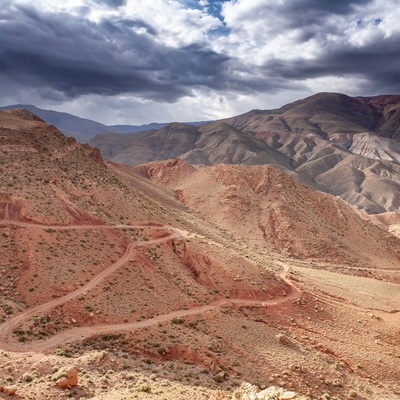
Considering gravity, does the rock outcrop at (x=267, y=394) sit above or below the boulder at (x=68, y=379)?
above

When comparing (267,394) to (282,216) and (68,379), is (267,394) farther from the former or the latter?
(282,216)

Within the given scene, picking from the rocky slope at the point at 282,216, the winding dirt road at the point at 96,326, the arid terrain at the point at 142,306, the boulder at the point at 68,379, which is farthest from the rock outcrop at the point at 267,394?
the rocky slope at the point at 282,216

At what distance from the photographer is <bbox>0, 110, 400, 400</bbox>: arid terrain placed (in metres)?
20.0

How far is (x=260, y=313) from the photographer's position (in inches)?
1199

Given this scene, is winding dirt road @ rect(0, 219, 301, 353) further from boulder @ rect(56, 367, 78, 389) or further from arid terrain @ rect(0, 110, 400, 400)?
boulder @ rect(56, 367, 78, 389)

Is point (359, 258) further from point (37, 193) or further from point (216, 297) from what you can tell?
point (37, 193)

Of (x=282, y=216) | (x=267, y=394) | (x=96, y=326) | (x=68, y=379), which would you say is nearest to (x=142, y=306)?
(x=96, y=326)

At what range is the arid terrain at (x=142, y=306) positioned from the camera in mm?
20016

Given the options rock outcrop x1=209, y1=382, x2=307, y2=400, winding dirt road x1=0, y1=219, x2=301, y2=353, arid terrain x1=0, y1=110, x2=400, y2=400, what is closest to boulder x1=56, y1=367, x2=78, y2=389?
arid terrain x1=0, y1=110, x2=400, y2=400

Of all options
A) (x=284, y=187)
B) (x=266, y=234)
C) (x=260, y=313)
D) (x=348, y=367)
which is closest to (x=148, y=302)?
(x=260, y=313)

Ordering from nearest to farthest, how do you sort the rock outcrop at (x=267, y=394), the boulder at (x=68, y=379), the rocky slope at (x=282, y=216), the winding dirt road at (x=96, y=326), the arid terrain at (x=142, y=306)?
the rock outcrop at (x=267, y=394), the boulder at (x=68, y=379), the arid terrain at (x=142, y=306), the winding dirt road at (x=96, y=326), the rocky slope at (x=282, y=216)

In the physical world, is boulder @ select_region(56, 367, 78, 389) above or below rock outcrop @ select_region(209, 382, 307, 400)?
below

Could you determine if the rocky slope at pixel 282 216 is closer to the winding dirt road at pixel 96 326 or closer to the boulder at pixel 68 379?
the winding dirt road at pixel 96 326

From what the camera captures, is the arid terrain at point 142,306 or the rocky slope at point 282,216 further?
the rocky slope at point 282,216
